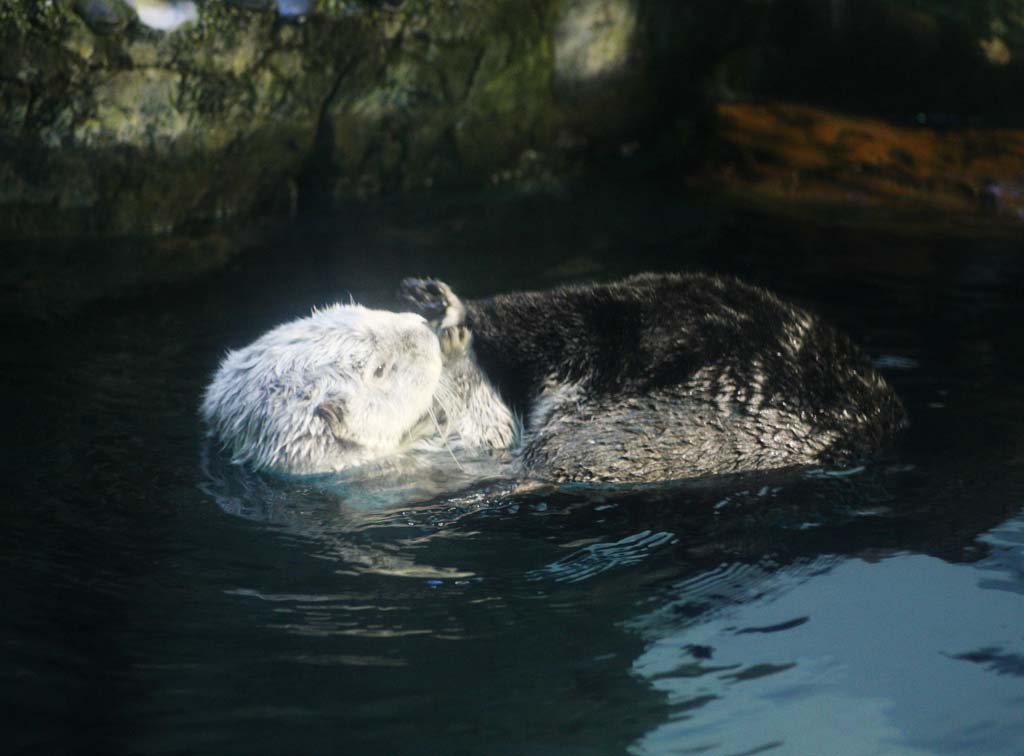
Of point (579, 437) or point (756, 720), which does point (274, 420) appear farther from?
point (756, 720)

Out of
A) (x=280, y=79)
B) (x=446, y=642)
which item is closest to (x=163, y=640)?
(x=446, y=642)

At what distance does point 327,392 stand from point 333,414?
9cm

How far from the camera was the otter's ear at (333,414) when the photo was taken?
3.61 metres

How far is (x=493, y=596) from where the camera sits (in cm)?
307

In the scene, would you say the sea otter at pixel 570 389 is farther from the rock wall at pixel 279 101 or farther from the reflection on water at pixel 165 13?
the reflection on water at pixel 165 13

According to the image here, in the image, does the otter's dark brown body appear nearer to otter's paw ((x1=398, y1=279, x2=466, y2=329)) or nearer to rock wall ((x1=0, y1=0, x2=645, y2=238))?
otter's paw ((x1=398, y1=279, x2=466, y2=329))

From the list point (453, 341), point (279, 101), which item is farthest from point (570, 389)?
point (279, 101)

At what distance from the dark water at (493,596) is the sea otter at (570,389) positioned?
13 centimetres

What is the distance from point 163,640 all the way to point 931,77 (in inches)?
254

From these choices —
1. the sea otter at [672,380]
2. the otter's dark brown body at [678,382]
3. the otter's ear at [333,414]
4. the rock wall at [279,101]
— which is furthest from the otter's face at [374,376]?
the rock wall at [279,101]

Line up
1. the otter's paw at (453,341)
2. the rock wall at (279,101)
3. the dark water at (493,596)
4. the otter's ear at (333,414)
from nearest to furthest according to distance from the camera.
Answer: the dark water at (493,596) < the otter's ear at (333,414) < the otter's paw at (453,341) < the rock wall at (279,101)

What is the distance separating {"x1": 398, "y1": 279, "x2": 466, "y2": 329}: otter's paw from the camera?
401 cm

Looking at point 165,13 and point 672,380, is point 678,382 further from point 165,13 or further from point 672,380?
point 165,13

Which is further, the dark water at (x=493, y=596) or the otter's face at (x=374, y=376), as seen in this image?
the otter's face at (x=374, y=376)
